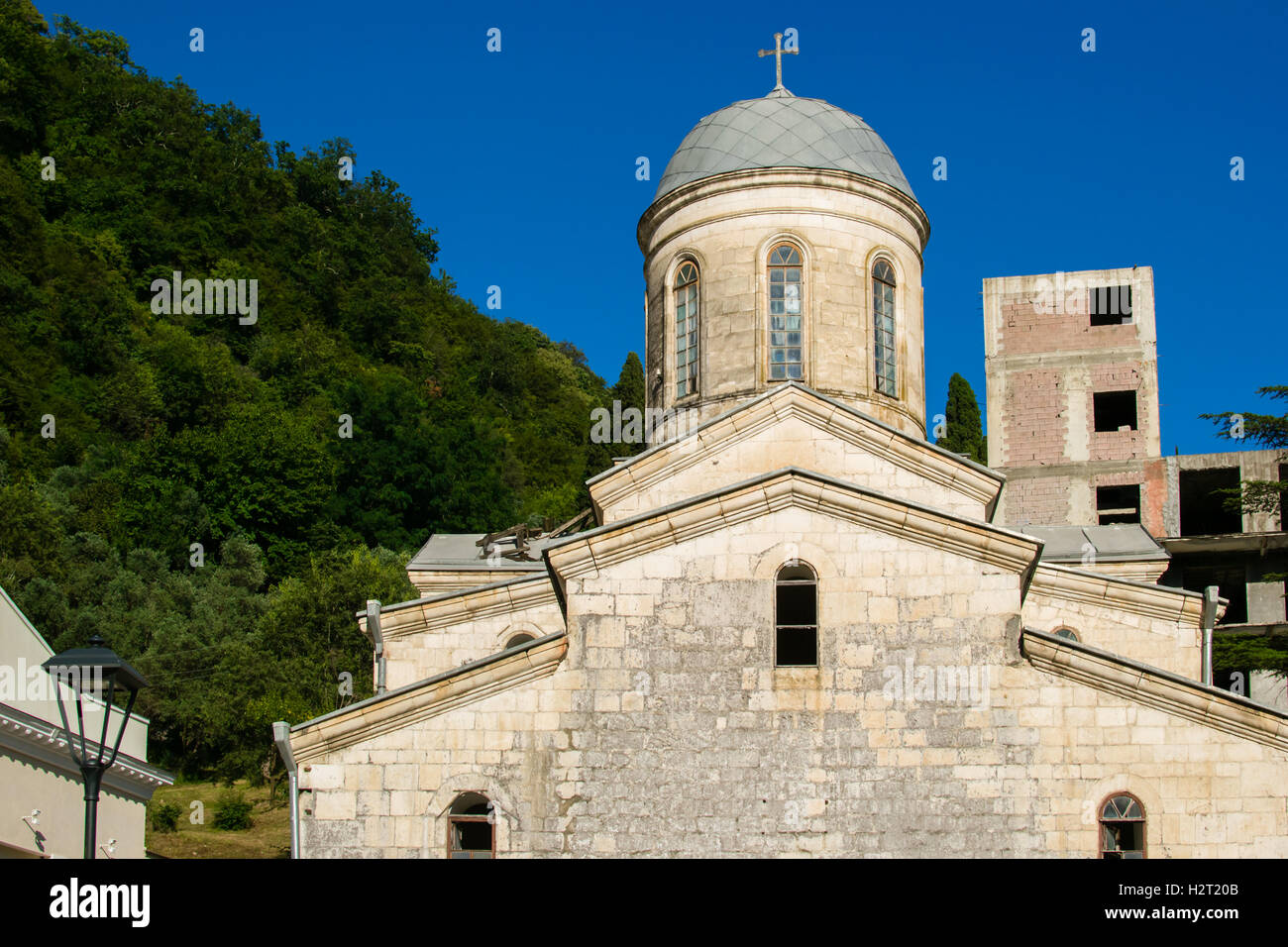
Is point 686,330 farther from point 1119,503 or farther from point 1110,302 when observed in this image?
point 1110,302

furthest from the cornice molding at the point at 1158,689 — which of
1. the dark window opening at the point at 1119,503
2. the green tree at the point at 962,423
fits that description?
the green tree at the point at 962,423

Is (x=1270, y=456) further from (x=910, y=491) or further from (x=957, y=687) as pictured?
(x=957, y=687)

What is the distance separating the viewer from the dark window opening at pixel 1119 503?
43.3m

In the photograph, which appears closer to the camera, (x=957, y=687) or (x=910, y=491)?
(x=957, y=687)

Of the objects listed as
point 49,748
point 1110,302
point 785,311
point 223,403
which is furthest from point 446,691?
point 223,403

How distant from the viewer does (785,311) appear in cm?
1945

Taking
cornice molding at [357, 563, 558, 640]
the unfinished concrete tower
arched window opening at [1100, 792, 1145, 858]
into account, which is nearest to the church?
arched window opening at [1100, 792, 1145, 858]

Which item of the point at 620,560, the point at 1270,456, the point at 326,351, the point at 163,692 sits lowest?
the point at 163,692

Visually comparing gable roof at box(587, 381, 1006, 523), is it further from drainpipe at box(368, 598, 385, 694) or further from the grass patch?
the grass patch

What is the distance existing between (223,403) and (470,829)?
126 ft

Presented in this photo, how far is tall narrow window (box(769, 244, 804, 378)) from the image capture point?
19.2 m

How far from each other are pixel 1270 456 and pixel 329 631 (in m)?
29.8

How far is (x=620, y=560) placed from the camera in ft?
45.2
